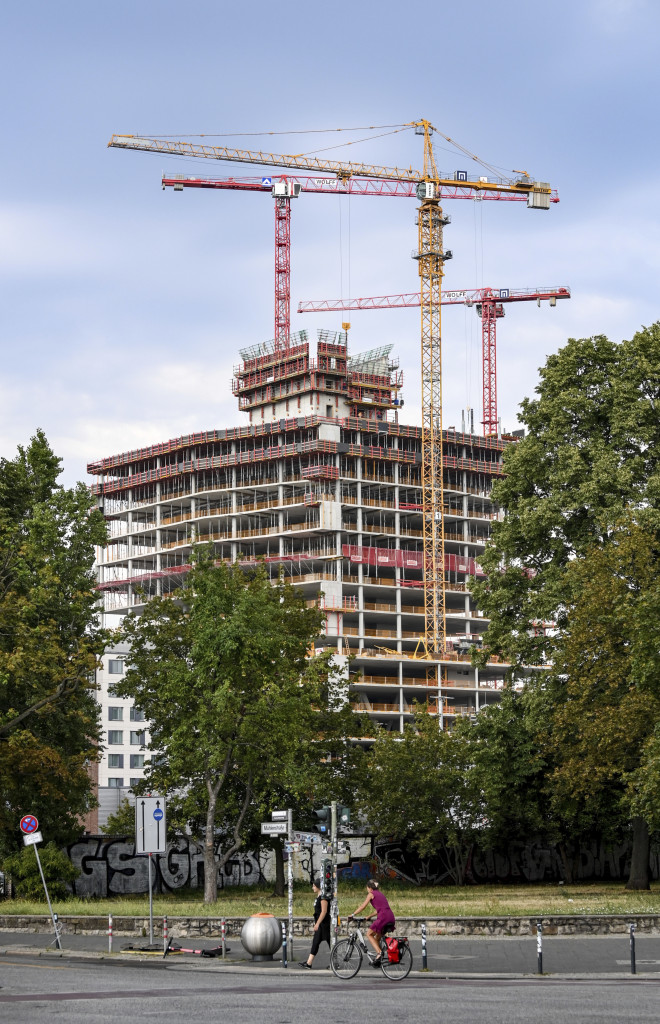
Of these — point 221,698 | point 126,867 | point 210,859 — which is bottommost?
point 126,867

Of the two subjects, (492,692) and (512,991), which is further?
(492,692)

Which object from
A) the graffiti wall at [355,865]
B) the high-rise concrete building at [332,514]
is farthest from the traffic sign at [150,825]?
the high-rise concrete building at [332,514]

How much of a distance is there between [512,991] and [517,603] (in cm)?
3202

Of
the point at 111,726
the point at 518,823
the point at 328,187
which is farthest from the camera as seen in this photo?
the point at 328,187

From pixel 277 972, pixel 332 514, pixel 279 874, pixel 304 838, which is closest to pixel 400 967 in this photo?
pixel 277 972

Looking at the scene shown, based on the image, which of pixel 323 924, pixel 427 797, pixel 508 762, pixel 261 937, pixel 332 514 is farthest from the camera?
pixel 332 514

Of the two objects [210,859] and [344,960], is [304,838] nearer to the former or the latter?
[344,960]

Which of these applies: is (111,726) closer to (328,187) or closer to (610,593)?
(328,187)

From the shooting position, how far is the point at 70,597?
51375 millimetres

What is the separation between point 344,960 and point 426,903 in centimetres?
2196

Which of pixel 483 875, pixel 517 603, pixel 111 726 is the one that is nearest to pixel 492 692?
pixel 111 726

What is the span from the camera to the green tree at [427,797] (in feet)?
215

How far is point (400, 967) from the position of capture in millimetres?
24922

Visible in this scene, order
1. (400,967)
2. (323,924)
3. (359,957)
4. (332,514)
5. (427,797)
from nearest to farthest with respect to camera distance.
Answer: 1. (400,967)
2. (359,957)
3. (323,924)
4. (427,797)
5. (332,514)
